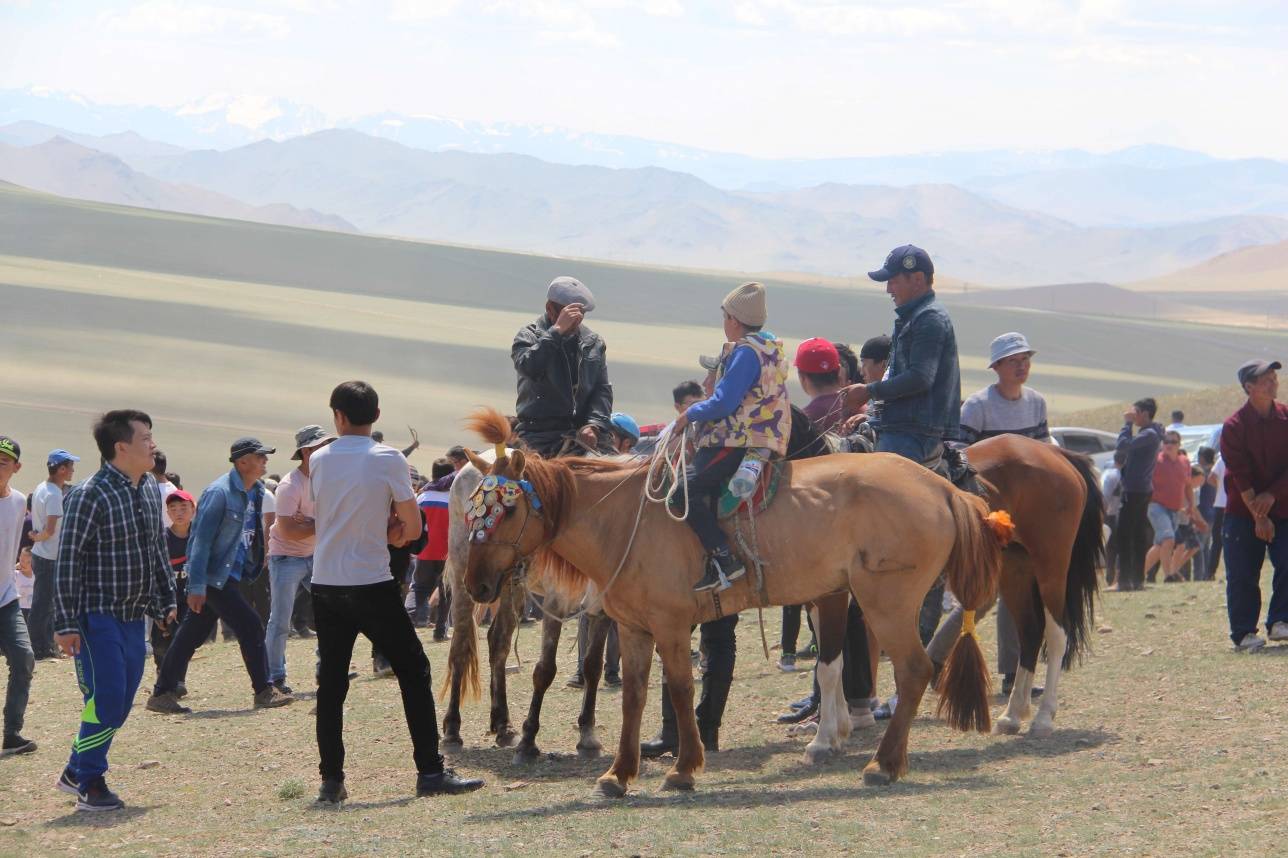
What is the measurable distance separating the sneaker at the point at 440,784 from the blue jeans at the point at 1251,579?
643 cm

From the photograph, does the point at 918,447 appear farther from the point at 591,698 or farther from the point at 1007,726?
the point at 591,698

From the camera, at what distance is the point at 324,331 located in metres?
68.2

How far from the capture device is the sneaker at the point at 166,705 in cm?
1116

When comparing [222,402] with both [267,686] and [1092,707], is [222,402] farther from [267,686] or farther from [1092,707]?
[1092,707]

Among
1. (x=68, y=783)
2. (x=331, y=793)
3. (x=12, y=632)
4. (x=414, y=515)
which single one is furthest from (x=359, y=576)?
(x=12, y=632)

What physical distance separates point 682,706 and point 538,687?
127cm

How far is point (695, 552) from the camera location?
784cm

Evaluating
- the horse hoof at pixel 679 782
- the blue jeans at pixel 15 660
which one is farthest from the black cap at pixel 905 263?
the blue jeans at pixel 15 660

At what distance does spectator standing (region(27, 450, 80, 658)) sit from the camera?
13180 millimetres

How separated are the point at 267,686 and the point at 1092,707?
6030mm

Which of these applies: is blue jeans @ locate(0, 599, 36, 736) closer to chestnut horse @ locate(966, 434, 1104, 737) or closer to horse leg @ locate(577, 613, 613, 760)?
horse leg @ locate(577, 613, 613, 760)

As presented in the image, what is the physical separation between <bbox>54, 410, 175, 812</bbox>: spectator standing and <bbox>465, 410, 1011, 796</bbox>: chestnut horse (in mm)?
1860

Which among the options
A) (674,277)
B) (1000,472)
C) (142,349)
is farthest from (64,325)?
(674,277)

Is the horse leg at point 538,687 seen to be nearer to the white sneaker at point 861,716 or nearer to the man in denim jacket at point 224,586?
the white sneaker at point 861,716
